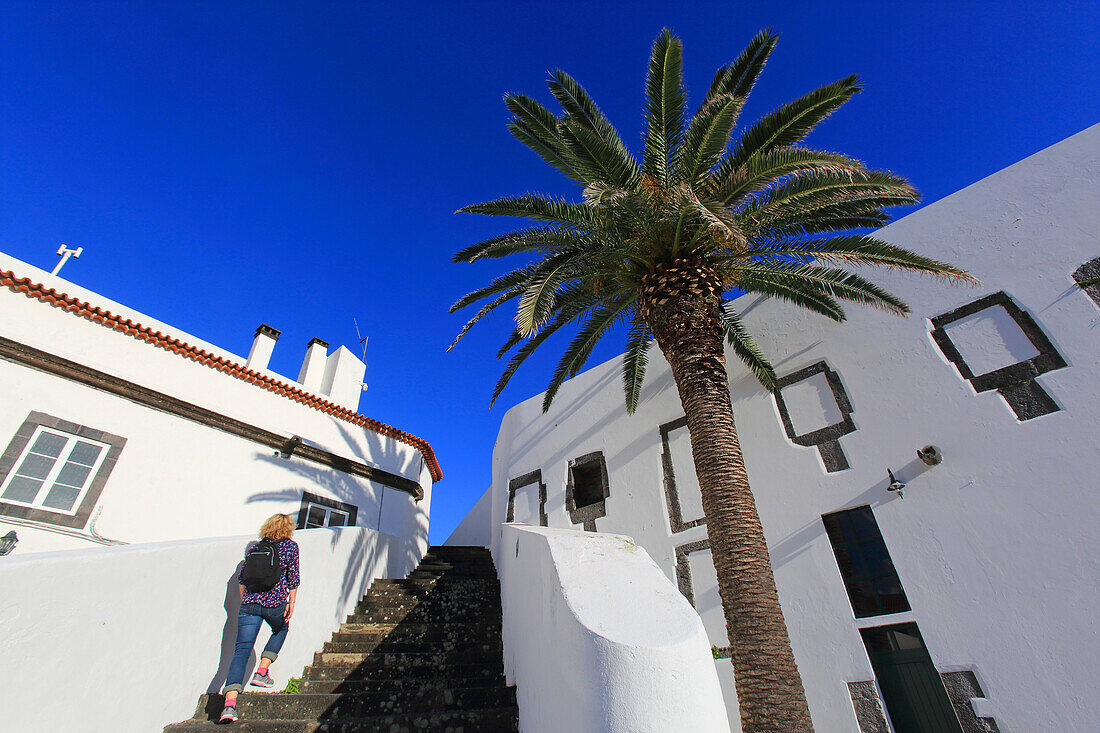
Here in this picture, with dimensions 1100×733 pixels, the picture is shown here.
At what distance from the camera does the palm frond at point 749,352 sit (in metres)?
7.91

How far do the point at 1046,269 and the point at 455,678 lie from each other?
339 inches

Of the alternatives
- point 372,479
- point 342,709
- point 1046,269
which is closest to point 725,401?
point 1046,269

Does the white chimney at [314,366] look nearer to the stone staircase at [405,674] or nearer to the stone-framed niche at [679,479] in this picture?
the stone staircase at [405,674]

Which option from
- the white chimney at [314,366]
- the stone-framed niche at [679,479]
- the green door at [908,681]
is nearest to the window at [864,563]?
the green door at [908,681]

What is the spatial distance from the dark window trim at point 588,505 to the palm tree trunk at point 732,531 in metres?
3.83

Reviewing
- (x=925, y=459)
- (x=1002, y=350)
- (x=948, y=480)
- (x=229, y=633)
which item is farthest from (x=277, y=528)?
(x=1002, y=350)

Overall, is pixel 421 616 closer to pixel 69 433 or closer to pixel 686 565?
pixel 686 565

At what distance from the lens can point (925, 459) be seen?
621cm

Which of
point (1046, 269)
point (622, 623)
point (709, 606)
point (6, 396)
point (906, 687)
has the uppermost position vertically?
point (1046, 269)

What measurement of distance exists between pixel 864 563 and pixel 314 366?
12.3 m

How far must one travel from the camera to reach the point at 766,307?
865 cm

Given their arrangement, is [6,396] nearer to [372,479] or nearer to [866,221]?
[372,479]

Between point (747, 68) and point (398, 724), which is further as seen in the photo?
point (747, 68)

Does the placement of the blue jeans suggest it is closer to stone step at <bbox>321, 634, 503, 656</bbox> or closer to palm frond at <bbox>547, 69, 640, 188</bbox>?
stone step at <bbox>321, 634, 503, 656</bbox>
